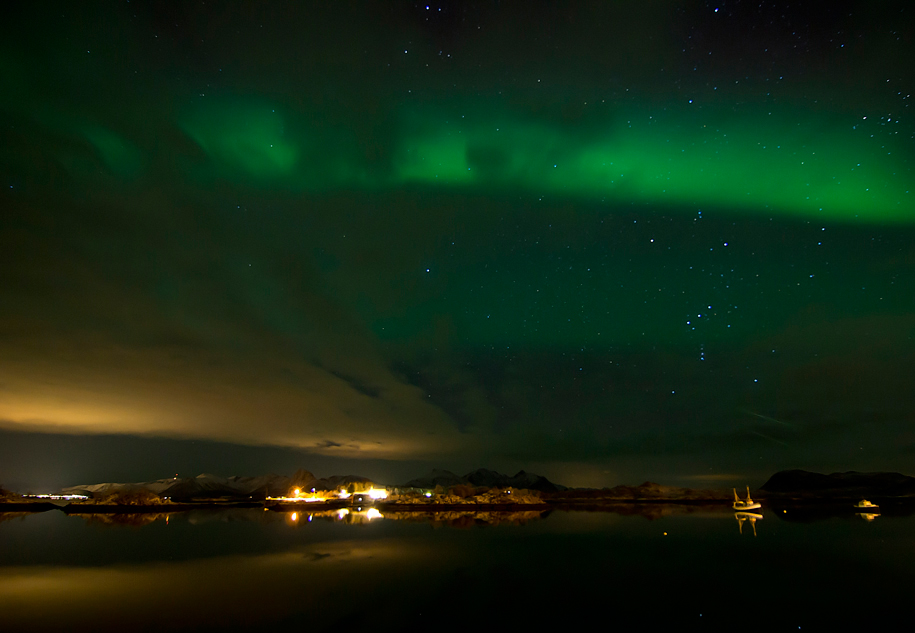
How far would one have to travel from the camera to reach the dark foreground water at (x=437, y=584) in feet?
→ 52.2

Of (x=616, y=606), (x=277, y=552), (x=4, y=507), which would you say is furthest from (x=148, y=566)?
(x=4, y=507)

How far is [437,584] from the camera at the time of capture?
67.7 ft

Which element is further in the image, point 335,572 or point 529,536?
point 529,536

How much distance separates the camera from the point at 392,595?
18547 mm

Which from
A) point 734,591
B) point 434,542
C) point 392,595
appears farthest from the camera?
point 434,542

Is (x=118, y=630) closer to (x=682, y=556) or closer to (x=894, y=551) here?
(x=682, y=556)

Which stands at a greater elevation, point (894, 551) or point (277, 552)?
point (277, 552)

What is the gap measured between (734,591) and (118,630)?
24.7 m

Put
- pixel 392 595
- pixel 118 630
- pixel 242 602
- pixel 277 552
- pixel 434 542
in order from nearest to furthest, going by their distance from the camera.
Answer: pixel 118 630 → pixel 242 602 → pixel 392 595 → pixel 277 552 → pixel 434 542

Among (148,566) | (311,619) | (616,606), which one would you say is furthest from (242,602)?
(616,606)

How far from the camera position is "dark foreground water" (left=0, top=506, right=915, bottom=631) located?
15906 mm

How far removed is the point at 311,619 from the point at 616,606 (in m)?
11.8

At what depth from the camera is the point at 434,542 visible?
1428 inches

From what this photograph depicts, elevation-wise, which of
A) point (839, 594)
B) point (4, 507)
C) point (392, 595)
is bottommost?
point (4, 507)
